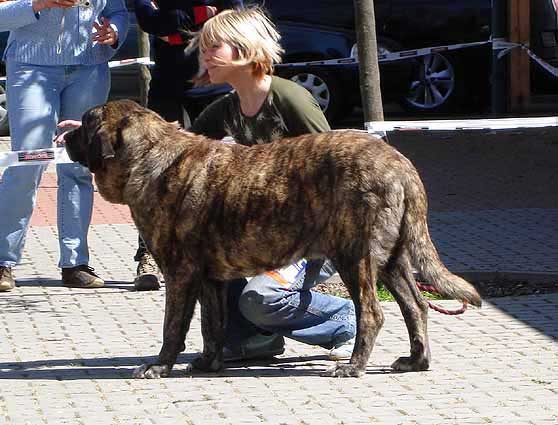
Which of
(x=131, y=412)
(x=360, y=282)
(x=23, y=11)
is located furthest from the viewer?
(x=23, y=11)

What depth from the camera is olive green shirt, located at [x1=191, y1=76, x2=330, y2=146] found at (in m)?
6.44

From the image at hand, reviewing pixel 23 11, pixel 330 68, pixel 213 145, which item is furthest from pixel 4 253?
pixel 330 68

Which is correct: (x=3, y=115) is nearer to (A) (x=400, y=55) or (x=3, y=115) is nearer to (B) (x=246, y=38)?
(A) (x=400, y=55)

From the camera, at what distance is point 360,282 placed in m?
6.12

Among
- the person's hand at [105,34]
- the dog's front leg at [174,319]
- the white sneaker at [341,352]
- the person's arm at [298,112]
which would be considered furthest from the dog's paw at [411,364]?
the person's hand at [105,34]

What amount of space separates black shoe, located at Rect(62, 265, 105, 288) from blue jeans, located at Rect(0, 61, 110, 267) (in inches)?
1.7

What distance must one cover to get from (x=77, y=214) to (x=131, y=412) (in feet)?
10.3

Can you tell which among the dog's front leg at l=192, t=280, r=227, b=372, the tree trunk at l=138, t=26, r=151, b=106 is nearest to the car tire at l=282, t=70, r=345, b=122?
the tree trunk at l=138, t=26, r=151, b=106

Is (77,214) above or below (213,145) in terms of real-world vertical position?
below

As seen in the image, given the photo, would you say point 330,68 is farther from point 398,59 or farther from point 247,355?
point 247,355

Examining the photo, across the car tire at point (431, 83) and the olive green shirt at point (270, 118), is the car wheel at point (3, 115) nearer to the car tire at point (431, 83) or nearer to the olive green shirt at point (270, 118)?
the car tire at point (431, 83)

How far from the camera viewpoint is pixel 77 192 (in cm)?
871

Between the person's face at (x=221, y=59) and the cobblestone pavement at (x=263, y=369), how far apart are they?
55.5 inches

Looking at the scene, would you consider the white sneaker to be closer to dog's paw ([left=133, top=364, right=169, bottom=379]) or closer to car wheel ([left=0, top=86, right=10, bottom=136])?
dog's paw ([left=133, top=364, right=169, bottom=379])
